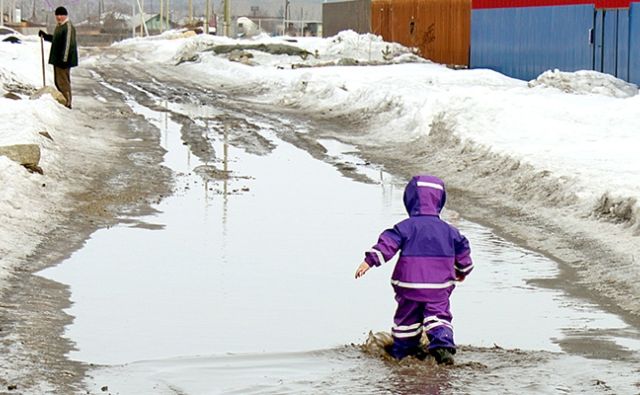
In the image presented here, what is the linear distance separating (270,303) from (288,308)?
0.20 m

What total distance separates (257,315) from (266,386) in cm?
196

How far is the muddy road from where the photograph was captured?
753 centimetres

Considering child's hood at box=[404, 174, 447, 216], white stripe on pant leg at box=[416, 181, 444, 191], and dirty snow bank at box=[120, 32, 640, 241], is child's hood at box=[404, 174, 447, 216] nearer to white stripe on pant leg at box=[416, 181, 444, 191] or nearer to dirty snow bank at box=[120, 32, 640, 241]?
white stripe on pant leg at box=[416, 181, 444, 191]

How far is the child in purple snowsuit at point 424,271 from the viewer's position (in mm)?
7729

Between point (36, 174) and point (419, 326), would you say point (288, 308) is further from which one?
point (36, 174)

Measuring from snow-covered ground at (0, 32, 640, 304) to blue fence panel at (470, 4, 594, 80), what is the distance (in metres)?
1.03

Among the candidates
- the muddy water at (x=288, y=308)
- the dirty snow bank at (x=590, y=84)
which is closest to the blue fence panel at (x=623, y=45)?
the dirty snow bank at (x=590, y=84)

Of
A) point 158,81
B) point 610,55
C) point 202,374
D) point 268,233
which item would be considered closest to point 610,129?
point 268,233

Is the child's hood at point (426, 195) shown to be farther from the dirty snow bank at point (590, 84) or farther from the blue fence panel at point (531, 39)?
the blue fence panel at point (531, 39)

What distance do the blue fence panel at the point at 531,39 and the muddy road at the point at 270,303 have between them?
55.9 feet

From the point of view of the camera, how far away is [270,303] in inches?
382

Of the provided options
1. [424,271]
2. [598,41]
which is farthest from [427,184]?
[598,41]

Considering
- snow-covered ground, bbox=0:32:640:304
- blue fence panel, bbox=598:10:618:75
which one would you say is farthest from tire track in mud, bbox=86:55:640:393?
blue fence panel, bbox=598:10:618:75

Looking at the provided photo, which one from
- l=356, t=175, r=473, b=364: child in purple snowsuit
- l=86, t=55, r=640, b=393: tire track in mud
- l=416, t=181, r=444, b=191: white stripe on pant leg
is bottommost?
l=86, t=55, r=640, b=393: tire track in mud
